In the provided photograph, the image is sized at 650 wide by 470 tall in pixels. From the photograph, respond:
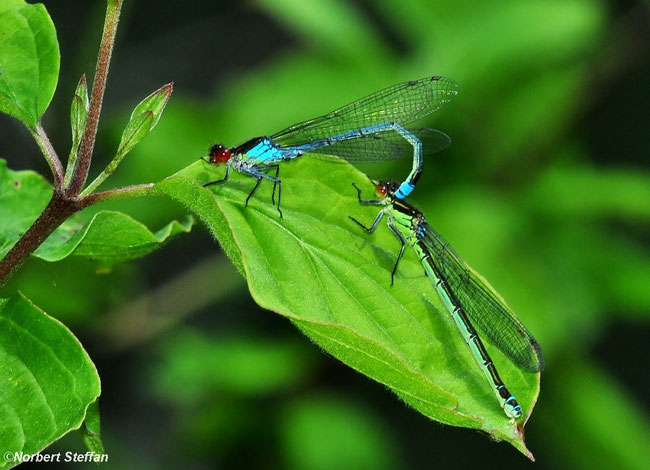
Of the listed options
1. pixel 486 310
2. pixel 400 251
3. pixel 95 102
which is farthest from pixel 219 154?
pixel 486 310

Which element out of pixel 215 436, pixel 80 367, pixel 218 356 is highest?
pixel 80 367

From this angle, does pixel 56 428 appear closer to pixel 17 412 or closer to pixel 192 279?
pixel 17 412

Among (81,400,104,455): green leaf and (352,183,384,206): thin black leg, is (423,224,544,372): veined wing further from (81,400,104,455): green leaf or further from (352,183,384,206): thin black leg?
(81,400,104,455): green leaf

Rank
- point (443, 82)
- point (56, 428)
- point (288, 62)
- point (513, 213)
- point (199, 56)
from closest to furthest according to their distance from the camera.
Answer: point (56, 428), point (443, 82), point (513, 213), point (288, 62), point (199, 56)

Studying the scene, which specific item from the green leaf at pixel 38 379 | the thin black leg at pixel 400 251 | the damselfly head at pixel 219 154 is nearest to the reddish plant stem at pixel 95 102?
the green leaf at pixel 38 379

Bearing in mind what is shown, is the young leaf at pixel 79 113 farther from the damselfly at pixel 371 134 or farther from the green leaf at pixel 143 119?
the damselfly at pixel 371 134

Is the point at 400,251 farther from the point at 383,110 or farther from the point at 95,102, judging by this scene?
the point at 383,110

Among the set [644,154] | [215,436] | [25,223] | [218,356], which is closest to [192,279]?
[218,356]

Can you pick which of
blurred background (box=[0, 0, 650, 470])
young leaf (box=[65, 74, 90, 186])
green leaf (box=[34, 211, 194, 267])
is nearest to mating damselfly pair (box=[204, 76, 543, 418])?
green leaf (box=[34, 211, 194, 267])
